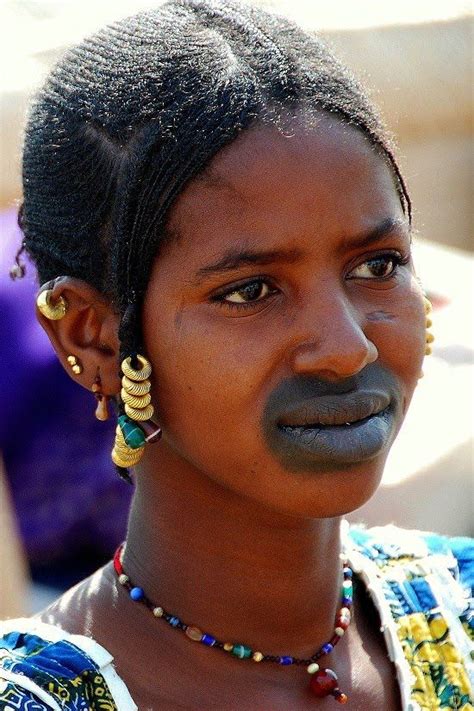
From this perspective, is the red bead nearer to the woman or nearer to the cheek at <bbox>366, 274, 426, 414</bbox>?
the woman

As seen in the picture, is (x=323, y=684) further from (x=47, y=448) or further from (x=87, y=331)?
(x=47, y=448)

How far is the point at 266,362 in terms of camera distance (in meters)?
1.85

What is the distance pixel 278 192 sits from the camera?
185 centimetres

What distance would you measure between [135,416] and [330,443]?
1.06 ft

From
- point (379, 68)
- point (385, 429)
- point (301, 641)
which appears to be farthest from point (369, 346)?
point (379, 68)

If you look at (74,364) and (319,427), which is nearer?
(319,427)

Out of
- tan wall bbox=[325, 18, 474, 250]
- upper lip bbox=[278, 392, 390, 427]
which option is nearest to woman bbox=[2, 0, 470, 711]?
upper lip bbox=[278, 392, 390, 427]

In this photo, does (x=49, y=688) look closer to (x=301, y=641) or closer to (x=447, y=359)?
(x=301, y=641)

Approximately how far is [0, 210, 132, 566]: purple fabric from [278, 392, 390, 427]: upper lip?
210 cm

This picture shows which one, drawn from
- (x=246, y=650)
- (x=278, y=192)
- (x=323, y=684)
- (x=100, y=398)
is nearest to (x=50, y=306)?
(x=100, y=398)

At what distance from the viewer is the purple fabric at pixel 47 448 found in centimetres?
387

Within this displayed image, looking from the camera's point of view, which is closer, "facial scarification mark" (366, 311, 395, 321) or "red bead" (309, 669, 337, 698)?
"facial scarification mark" (366, 311, 395, 321)

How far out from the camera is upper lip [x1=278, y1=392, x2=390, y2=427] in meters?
1.85

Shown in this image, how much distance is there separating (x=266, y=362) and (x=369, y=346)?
0.53 feet
